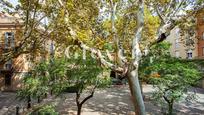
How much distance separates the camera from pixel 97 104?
22.5 metres

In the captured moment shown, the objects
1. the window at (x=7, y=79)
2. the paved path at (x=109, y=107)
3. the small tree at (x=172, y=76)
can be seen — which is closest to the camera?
the small tree at (x=172, y=76)

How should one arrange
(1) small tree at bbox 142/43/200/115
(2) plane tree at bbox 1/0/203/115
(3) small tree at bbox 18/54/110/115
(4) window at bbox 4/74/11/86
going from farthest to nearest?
(4) window at bbox 4/74/11/86
(3) small tree at bbox 18/54/110/115
(1) small tree at bbox 142/43/200/115
(2) plane tree at bbox 1/0/203/115

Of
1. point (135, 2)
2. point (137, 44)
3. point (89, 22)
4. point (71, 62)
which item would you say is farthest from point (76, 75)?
point (137, 44)

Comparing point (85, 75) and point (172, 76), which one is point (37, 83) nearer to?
point (85, 75)

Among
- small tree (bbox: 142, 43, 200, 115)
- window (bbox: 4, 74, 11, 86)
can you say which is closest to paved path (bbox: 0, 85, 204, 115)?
small tree (bbox: 142, 43, 200, 115)

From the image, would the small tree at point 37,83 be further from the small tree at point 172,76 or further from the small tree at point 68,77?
the small tree at point 172,76

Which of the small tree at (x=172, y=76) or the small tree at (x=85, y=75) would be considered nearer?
the small tree at (x=172, y=76)

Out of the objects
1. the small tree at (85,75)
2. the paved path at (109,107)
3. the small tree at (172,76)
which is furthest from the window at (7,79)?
the small tree at (172,76)

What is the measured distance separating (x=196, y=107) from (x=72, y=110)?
9.57 m

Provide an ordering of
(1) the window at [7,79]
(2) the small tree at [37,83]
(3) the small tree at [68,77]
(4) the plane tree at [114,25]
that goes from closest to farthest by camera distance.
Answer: (4) the plane tree at [114,25] < (3) the small tree at [68,77] < (2) the small tree at [37,83] < (1) the window at [7,79]

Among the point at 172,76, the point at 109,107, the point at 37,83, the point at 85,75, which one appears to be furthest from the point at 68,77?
the point at 109,107

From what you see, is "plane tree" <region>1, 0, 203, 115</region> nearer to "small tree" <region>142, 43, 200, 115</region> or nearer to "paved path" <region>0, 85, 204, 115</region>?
"small tree" <region>142, 43, 200, 115</region>

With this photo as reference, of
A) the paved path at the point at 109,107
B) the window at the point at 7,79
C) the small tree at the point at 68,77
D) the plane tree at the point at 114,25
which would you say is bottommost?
the paved path at the point at 109,107

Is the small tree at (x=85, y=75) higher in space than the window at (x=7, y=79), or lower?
higher
